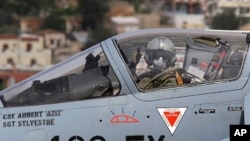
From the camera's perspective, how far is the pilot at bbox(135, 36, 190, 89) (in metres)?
5.40

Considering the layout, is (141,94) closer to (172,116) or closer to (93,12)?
(172,116)

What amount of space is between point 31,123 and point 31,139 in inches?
5.3

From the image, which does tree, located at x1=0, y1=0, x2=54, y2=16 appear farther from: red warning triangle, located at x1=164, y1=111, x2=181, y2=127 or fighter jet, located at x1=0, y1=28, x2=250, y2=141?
red warning triangle, located at x1=164, y1=111, x2=181, y2=127

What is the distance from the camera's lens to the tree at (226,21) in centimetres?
5347

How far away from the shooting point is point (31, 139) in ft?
17.3

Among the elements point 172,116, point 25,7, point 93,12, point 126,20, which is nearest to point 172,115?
point 172,116

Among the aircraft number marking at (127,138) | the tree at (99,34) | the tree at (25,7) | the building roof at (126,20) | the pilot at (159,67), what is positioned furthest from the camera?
the tree at (25,7)

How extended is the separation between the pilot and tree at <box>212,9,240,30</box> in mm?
46471

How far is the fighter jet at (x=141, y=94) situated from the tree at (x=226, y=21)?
1829 inches

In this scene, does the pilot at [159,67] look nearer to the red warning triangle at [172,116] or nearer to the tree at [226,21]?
the red warning triangle at [172,116]

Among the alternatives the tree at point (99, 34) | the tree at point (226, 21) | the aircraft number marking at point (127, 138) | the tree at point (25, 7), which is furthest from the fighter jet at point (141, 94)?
the tree at point (25, 7)

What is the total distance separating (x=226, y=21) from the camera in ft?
198

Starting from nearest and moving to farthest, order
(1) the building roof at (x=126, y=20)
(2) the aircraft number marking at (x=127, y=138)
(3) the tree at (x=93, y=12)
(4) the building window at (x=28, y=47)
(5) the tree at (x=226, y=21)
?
(2) the aircraft number marking at (x=127, y=138), (5) the tree at (x=226, y=21), (4) the building window at (x=28, y=47), (1) the building roof at (x=126, y=20), (3) the tree at (x=93, y=12)

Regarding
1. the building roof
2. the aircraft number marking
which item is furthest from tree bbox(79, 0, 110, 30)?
the aircraft number marking
